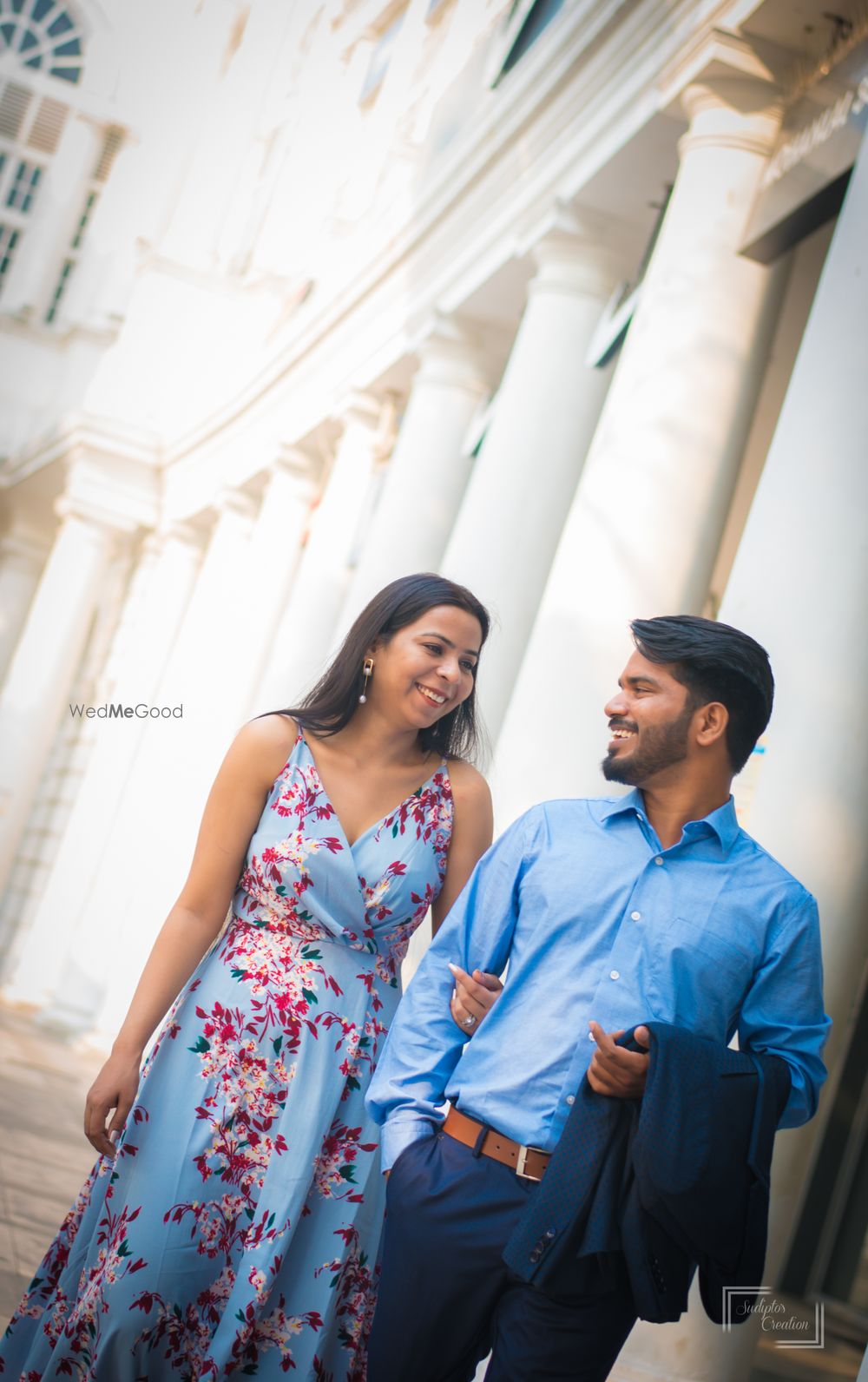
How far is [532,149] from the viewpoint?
302 inches

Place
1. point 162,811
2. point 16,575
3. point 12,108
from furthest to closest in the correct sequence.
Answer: point 12,108 < point 16,575 < point 162,811

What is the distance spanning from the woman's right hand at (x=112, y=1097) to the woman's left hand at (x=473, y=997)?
73 centimetres

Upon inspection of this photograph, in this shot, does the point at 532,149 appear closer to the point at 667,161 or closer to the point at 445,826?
the point at 667,161

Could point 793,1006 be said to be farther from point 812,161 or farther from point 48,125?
point 48,125

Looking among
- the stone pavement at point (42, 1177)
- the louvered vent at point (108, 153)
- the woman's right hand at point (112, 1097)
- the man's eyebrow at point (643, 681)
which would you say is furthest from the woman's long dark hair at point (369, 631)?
the louvered vent at point (108, 153)

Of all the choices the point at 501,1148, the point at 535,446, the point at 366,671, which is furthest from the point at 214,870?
the point at 535,446

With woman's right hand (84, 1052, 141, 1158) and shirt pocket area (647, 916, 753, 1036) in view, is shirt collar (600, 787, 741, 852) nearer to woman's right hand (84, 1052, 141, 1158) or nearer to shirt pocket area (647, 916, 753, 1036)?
shirt pocket area (647, 916, 753, 1036)

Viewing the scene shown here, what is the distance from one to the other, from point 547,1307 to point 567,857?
73 centimetres

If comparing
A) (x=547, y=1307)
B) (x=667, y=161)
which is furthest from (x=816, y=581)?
(x=667, y=161)

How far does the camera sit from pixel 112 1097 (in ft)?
8.44

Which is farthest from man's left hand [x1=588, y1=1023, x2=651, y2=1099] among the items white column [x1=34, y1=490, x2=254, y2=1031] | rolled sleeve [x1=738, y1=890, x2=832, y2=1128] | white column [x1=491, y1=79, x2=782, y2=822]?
white column [x1=34, y1=490, x2=254, y2=1031]

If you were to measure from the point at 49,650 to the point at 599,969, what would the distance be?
17033mm

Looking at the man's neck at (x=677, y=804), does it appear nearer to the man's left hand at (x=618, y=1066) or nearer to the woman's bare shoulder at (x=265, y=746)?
the man's left hand at (x=618, y=1066)

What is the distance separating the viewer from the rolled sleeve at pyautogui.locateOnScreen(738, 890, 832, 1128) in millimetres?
2131
